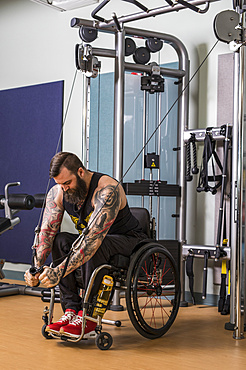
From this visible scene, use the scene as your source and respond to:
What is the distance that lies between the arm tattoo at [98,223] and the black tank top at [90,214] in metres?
0.07

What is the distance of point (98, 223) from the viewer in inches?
112

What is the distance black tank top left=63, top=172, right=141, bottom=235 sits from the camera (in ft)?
9.80

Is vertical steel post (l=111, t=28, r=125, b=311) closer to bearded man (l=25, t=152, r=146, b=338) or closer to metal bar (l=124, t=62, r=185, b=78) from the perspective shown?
metal bar (l=124, t=62, r=185, b=78)

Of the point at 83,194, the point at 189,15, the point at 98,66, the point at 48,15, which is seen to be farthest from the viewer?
the point at 48,15

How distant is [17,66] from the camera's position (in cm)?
574

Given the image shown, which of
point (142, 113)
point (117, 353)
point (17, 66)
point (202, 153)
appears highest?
point (17, 66)

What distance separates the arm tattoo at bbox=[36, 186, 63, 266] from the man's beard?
14 centimetres

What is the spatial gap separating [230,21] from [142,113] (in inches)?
50.7

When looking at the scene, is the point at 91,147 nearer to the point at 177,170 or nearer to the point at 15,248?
the point at 177,170

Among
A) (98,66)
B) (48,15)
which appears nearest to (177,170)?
(98,66)

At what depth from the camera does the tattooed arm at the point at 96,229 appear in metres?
2.75

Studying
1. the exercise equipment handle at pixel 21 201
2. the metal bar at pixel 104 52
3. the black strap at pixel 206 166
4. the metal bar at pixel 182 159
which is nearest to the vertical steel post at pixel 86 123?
the metal bar at pixel 104 52

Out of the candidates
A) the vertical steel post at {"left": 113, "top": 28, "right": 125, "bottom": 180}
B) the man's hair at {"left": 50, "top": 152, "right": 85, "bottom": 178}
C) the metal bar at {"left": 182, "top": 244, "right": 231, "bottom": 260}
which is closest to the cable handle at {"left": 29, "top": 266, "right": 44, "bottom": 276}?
the man's hair at {"left": 50, "top": 152, "right": 85, "bottom": 178}

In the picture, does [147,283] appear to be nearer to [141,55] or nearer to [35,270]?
[35,270]
